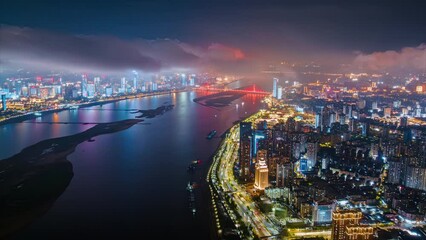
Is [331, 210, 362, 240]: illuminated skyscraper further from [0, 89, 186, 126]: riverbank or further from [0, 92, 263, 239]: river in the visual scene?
[0, 89, 186, 126]: riverbank

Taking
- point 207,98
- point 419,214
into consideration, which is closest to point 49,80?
point 207,98

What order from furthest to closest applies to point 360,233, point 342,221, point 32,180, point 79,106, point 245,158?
1. point 79,106
2. point 245,158
3. point 32,180
4. point 342,221
5. point 360,233

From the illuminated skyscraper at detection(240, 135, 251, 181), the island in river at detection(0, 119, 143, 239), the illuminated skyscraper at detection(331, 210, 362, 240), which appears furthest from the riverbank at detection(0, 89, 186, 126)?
the illuminated skyscraper at detection(331, 210, 362, 240)

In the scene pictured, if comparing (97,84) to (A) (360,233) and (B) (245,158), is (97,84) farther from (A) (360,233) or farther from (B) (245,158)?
(A) (360,233)

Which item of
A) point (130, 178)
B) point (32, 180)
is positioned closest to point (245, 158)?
point (130, 178)

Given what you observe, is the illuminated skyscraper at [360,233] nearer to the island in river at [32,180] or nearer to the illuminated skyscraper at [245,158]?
the illuminated skyscraper at [245,158]

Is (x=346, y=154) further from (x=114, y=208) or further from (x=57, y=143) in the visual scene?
(x=57, y=143)

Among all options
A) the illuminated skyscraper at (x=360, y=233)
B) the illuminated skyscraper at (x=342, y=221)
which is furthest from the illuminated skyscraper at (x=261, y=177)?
the illuminated skyscraper at (x=360, y=233)

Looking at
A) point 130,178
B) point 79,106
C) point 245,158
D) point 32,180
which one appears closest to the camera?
point 32,180
